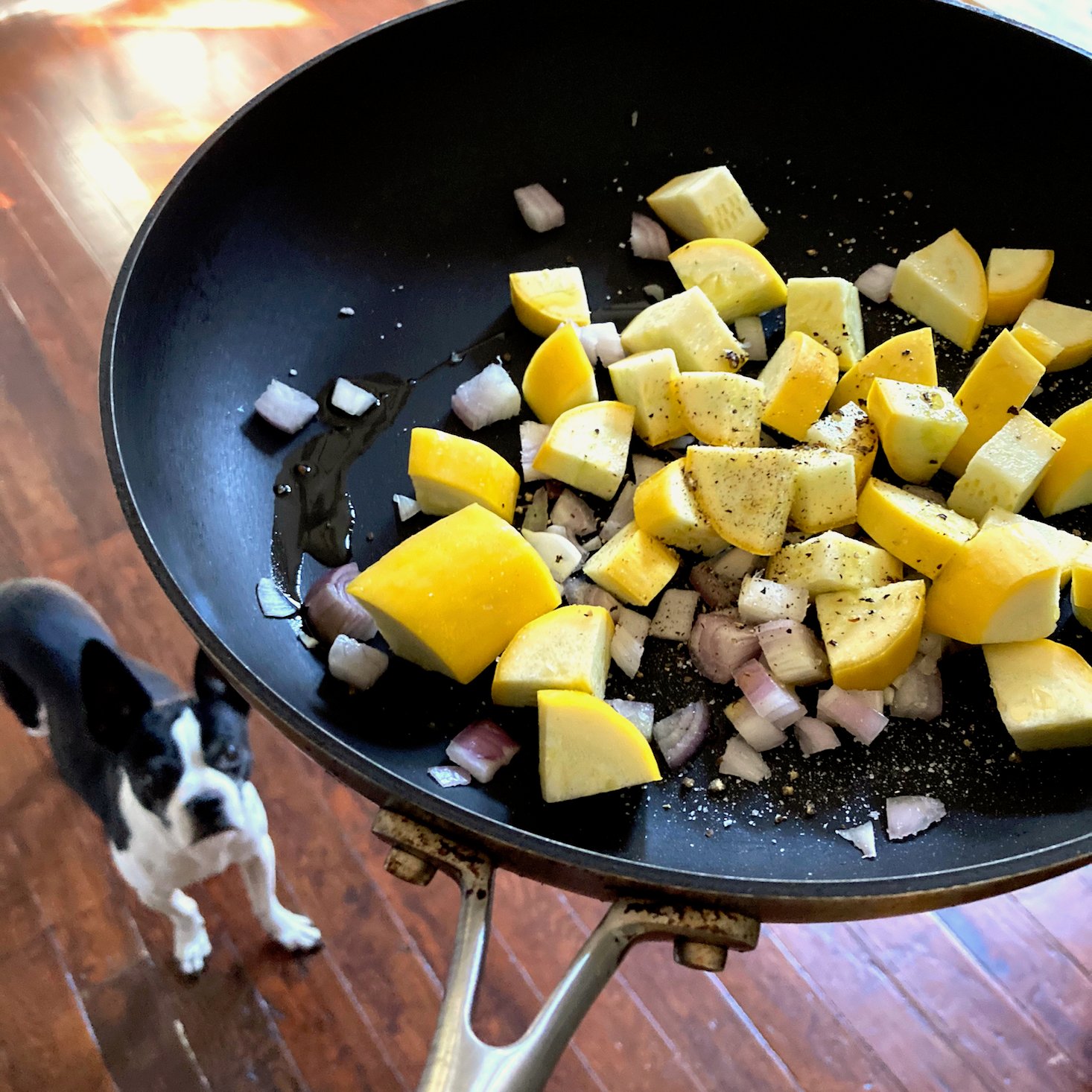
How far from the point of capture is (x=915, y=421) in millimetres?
980

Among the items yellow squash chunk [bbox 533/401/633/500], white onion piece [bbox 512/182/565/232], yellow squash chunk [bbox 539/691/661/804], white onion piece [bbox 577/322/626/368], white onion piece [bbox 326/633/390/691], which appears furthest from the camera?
white onion piece [bbox 512/182/565/232]

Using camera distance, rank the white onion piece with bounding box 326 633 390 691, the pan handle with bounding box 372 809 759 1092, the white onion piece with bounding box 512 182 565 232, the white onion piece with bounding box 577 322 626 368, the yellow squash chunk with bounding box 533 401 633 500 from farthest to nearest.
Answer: the white onion piece with bounding box 512 182 565 232 < the white onion piece with bounding box 577 322 626 368 < the yellow squash chunk with bounding box 533 401 633 500 < the white onion piece with bounding box 326 633 390 691 < the pan handle with bounding box 372 809 759 1092

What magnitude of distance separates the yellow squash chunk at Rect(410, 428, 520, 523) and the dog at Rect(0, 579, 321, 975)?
272mm

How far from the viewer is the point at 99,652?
38.9 inches

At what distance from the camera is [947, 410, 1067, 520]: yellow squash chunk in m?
0.97

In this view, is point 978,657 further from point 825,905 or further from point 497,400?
point 497,400

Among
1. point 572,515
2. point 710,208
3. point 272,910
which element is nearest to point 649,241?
point 710,208

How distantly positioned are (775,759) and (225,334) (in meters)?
0.73

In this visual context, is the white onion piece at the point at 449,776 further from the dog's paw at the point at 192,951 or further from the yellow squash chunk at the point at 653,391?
the dog's paw at the point at 192,951

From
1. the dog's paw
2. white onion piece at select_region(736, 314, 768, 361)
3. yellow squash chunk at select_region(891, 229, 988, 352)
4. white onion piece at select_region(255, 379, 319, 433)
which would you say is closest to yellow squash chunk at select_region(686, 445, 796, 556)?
white onion piece at select_region(736, 314, 768, 361)

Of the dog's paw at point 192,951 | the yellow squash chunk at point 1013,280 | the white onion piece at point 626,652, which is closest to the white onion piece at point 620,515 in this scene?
the white onion piece at point 626,652

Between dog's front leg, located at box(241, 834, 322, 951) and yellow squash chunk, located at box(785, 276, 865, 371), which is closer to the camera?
yellow squash chunk, located at box(785, 276, 865, 371)

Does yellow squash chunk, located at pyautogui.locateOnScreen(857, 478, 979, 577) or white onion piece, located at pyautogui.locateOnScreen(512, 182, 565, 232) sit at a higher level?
white onion piece, located at pyautogui.locateOnScreen(512, 182, 565, 232)

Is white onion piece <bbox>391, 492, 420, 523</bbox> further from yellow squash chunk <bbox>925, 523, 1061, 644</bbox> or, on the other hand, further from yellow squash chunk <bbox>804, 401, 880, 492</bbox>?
yellow squash chunk <bbox>925, 523, 1061, 644</bbox>
